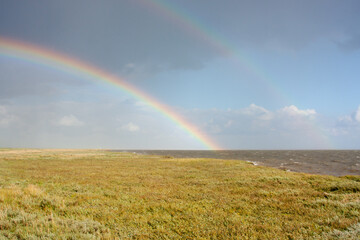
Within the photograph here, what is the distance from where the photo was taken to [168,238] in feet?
26.3

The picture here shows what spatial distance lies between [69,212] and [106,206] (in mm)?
1927

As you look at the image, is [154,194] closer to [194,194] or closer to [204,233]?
[194,194]

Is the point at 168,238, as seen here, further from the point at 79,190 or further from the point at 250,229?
the point at 79,190

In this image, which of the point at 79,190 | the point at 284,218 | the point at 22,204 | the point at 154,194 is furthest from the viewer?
the point at 79,190

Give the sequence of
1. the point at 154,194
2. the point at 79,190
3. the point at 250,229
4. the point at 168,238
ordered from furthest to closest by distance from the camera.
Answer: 1. the point at 79,190
2. the point at 154,194
3. the point at 250,229
4. the point at 168,238

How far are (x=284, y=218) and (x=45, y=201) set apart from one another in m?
13.0

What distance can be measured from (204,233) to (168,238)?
4.81 ft

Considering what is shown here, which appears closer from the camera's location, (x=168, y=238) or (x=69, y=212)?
(x=168, y=238)

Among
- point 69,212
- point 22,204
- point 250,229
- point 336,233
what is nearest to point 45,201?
point 22,204

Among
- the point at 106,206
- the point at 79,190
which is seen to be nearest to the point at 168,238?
the point at 106,206

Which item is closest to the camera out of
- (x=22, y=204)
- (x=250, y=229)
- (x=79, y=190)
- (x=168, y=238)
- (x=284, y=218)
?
(x=168, y=238)

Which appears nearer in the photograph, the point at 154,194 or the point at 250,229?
the point at 250,229

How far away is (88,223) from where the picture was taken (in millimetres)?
9016

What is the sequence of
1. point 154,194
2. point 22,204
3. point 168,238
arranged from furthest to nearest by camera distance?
point 154,194 → point 22,204 → point 168,238
